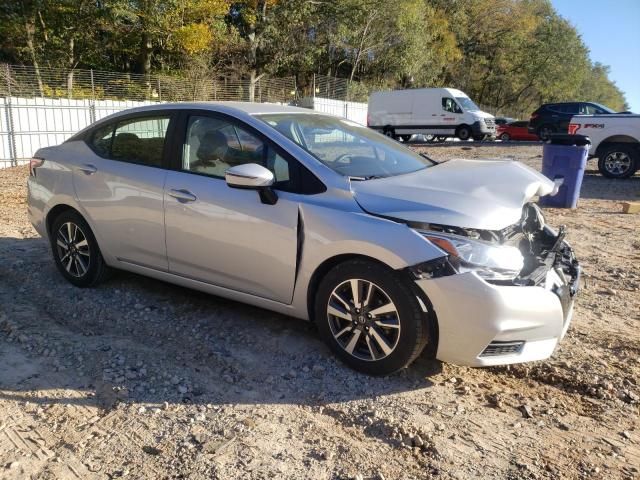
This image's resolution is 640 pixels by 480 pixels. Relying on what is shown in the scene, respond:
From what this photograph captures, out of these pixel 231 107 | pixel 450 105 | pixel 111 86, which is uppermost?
pixel 450 105

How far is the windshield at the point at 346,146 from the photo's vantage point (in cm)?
373

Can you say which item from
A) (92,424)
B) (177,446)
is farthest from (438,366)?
(92,424)

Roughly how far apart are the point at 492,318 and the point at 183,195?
2291mm

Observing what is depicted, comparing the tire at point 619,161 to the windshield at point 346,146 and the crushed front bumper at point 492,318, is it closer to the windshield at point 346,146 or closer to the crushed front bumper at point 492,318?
the windshield at point 346,146

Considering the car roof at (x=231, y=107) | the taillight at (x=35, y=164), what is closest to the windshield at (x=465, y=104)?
the car roof at (x=231, y=107)

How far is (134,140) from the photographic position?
4.45 meters

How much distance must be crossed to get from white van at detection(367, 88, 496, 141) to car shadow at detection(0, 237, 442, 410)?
2335cm

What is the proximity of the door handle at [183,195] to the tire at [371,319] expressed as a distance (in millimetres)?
1187

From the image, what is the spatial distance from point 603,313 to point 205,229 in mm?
3291

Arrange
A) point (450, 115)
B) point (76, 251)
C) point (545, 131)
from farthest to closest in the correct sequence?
point (450, 115) < point (545, 131) < point (76, 251)

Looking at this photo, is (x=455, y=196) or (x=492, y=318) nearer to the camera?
(x=492, y=318)

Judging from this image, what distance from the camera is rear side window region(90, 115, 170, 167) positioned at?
423cm

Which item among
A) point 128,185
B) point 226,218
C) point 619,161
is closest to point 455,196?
point 226,218

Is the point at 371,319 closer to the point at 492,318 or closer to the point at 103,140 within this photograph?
the point at 492,318
